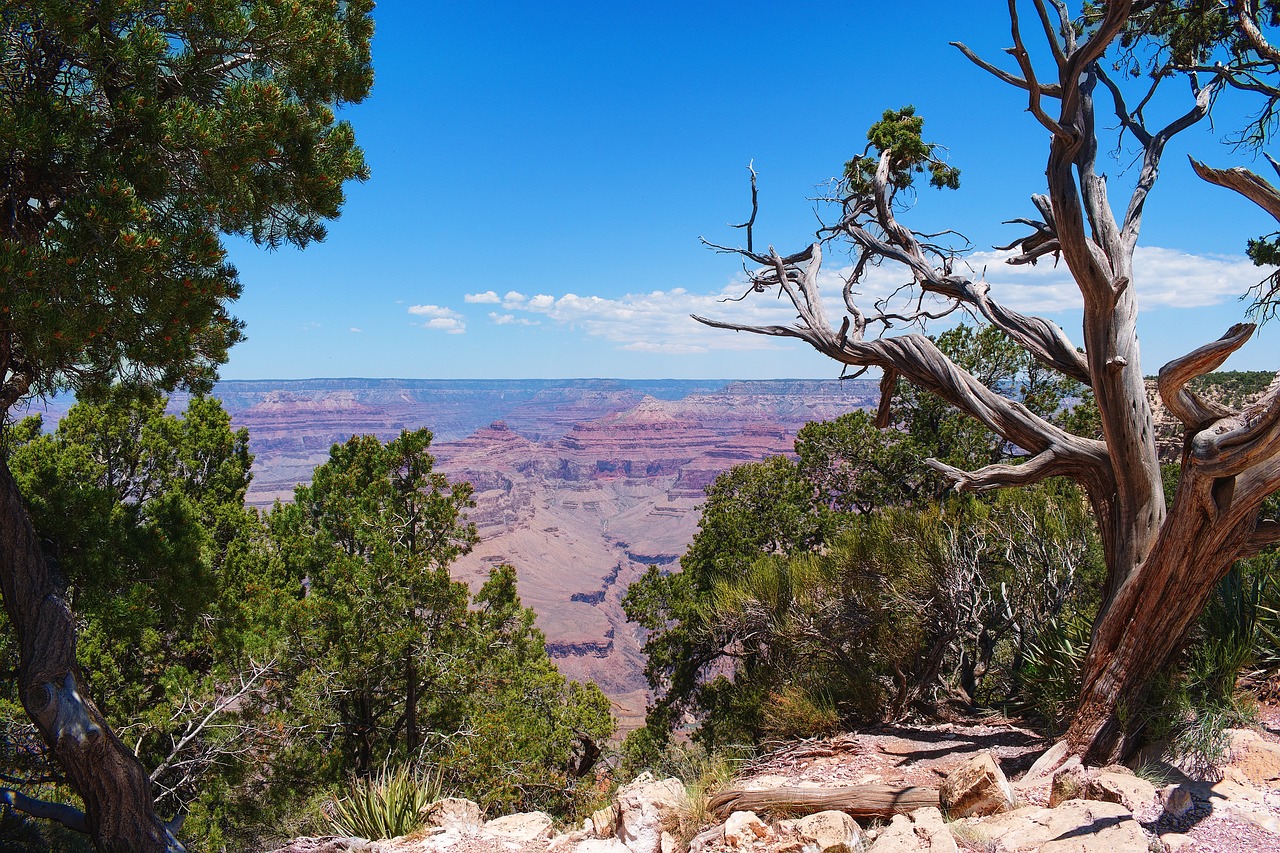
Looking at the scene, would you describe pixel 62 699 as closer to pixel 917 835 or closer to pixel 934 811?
pixel 917 835

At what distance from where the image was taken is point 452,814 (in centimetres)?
615

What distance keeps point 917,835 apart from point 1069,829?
78 centimetres

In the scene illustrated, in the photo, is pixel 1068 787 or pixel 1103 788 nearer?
pixel 1103 788

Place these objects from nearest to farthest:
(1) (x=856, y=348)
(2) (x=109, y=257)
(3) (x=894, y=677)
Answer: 1. (2) (x=109, y=257)
2. (1) (x=856, y=348)
3. (3) (x=894, y=677)

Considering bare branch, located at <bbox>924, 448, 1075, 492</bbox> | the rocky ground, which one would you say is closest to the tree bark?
the rocky ground

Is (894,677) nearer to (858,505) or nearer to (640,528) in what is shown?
(858,505)

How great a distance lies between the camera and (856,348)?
260 inches

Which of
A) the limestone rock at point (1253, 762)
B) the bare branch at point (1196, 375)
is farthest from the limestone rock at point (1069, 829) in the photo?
the bare branch at point (1196, 375)

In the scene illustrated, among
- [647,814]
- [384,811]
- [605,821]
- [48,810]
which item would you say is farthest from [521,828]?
[48,810]

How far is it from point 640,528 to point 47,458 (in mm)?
160265

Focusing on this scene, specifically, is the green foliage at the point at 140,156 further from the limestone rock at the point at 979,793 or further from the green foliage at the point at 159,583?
the limestone rock at the point at 979,793

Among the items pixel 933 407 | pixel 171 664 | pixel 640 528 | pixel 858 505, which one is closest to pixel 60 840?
pixel 171 664

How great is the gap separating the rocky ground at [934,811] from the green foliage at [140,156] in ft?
13.7

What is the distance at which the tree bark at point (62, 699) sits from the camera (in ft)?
18.2
